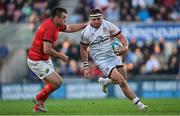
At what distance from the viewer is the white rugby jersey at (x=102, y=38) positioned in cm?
1741

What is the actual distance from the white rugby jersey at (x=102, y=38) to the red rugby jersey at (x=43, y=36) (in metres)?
0.77

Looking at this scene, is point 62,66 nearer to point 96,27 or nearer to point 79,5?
point 79,5

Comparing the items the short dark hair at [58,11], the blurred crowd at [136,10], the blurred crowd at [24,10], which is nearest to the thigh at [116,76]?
the short dark hair at [58,11]

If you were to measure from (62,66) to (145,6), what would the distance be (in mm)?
5016

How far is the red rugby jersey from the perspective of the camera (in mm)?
17438

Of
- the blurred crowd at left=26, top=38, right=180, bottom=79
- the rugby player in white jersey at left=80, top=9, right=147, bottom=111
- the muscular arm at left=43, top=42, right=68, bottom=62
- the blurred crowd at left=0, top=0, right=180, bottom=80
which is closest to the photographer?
the muscular arm at left=43, top=42, right=68, bottom=62

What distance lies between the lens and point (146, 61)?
30.6 meters

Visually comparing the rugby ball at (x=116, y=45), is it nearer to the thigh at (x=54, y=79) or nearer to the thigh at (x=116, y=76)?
the thigh at (x=116, y=76)

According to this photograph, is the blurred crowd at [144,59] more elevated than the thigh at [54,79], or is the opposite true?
the thigh at [54,79]

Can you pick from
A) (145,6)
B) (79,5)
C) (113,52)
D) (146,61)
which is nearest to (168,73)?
(146,61)

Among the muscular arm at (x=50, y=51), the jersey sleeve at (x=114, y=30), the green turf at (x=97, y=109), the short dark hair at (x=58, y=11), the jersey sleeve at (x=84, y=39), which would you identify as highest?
the short dark hair at (x=58, y=11)

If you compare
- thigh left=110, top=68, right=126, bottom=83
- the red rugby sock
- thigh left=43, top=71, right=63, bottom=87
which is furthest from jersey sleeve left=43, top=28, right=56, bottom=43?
thigh left=110, top=68, right=126, bottom=83

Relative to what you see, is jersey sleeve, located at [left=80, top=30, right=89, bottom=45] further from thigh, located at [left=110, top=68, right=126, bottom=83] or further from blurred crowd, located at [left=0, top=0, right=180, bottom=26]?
blurred crowd, located at [left=0, top=0, right=180, bottom=26]

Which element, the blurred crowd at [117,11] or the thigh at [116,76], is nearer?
the thigh at [116,76]
